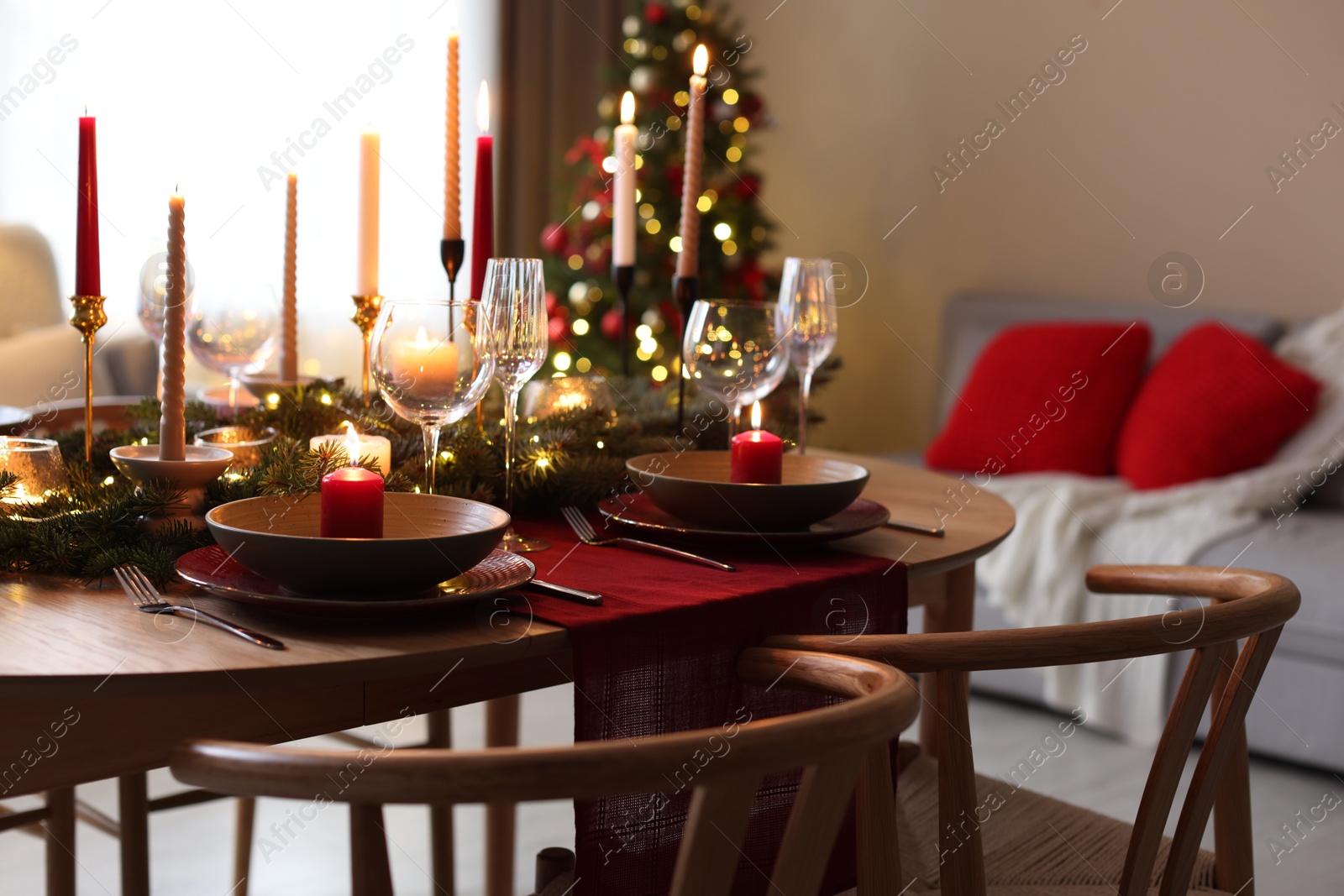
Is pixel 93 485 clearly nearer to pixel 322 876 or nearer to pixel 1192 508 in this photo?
pixel 322 876

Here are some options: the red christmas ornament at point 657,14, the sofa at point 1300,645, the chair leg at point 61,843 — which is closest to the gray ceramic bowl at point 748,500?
the chair leg at point 61,843

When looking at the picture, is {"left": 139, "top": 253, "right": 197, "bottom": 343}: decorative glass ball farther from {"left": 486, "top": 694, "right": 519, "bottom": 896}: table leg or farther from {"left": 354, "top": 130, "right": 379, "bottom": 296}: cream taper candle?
{"left": 486, "top": 694, "right": 519, "bottom": 896}: table leg

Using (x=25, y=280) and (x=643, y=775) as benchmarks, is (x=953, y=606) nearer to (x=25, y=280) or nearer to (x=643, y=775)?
(x=643, y=775)

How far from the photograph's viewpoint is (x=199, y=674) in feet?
2.54

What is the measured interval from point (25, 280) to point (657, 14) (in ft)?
6.59

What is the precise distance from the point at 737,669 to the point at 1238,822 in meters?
0.50

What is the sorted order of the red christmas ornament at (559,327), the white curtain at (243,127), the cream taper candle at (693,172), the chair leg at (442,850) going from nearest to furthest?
the cream taper candle at (693,172) < the chair leg at (442,850) < the white curtain at (243,127) < the red christmas ornament at (559,327)

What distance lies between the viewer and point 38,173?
3.31 m

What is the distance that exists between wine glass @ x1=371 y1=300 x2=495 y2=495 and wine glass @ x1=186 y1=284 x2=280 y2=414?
24.0 inches

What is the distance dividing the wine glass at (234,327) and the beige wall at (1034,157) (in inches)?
115

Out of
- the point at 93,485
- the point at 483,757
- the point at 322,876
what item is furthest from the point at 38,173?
the point at 483,757

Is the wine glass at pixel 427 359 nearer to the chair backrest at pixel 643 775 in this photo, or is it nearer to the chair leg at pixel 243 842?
the chair backrest at pixel 643 775

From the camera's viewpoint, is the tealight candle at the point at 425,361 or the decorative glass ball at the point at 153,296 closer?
the tealight candle at the point at 425,361

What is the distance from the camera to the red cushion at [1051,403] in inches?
132
